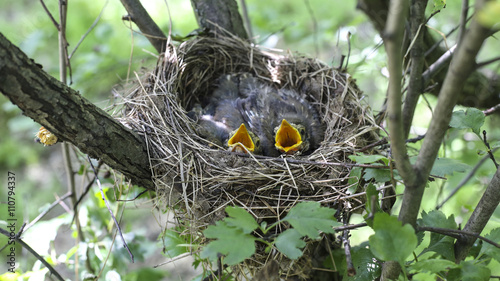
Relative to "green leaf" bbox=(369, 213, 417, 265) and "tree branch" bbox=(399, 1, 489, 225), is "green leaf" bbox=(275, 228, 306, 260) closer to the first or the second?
"green leaf" bbox=(369, 213, 417, 265)

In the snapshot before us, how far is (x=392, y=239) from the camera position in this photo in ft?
3.22

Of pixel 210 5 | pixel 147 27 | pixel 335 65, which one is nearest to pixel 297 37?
pixel 335 65

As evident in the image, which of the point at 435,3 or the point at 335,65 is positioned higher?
the point at 335,65

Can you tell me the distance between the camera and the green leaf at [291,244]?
3.36 feet

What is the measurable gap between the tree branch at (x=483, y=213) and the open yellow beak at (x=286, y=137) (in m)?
1.08

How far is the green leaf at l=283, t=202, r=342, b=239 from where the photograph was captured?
103 cm

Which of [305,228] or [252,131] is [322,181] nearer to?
[305,228]

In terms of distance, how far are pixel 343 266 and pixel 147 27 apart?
1548mm

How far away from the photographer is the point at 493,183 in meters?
1.24

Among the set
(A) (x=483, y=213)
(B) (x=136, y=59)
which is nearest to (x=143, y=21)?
(B) (x=136, y=59)

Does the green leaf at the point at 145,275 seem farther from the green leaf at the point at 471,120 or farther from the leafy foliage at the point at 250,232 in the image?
the green leaf at the point at 471,120

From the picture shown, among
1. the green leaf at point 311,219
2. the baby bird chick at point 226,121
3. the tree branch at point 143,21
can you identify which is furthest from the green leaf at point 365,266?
the tree branch at point 143,21

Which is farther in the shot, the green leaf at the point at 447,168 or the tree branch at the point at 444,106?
the green leaf at the point at 447,168

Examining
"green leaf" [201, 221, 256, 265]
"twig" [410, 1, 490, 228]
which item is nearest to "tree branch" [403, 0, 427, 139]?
"twig" [410, 1, 490, 228]
